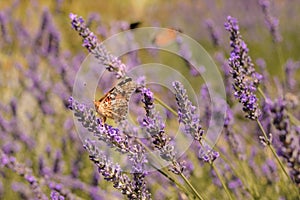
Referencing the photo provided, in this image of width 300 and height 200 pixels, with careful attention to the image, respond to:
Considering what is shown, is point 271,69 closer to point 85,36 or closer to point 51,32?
point 51,32

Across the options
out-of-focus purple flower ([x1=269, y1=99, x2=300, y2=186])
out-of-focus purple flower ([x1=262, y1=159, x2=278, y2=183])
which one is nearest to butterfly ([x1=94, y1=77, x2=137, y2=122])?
out-of-focus purple flower ([x1=269, y1=99, x2=300, y2=186])

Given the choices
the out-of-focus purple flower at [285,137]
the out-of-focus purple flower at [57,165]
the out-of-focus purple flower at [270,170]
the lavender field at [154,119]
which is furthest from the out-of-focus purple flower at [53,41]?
the out-of-focus purple flower at [285,137]

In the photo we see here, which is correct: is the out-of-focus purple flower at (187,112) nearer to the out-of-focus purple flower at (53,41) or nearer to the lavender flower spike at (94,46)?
the lavender flower spike at (94,46)

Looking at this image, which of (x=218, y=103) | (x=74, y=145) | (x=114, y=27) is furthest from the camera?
(x=114, y=27)

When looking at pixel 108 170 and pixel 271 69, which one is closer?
pixel 108 170

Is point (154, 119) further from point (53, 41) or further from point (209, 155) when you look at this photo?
point (53, 41)

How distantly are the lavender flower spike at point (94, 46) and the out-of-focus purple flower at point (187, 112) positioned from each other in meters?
0.36

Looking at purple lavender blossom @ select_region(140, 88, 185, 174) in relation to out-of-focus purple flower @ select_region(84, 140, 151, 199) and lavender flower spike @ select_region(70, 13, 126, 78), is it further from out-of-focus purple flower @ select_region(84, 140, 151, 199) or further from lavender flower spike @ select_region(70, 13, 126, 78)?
lavender flower spike @ select_region(70, 13, 126, 78)

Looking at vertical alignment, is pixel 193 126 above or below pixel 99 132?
above

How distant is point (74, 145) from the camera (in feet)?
11.0

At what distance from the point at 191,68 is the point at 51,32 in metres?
1.23

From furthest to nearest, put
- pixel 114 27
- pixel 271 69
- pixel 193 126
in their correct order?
pixel 271 69, pixel 114 27, pixel 193 126

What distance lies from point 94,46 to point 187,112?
0.43 meters

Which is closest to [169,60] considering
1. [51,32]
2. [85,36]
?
[51,32]
